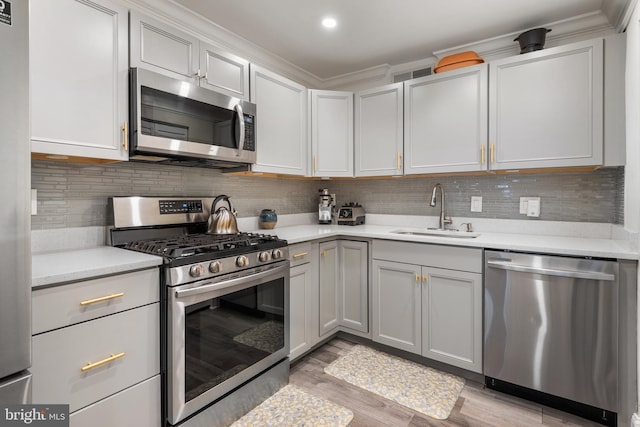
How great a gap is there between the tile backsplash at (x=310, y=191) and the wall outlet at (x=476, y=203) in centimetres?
3

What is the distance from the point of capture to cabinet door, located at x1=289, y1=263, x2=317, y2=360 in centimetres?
224

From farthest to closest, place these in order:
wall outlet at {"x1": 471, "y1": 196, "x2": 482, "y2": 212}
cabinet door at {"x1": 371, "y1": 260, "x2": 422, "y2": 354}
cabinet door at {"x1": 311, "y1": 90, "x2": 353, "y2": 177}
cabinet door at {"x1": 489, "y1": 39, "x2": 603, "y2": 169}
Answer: cabinet door at {"x1": 311, "y1": 90, "x2": 353, "y2": 177}, wall outlet at {"x1": 471, "y1": 196, "x2": 482, "y2": 212}, cabinet door at {"x1": 371, "y1": 260, "x2": 422, "y2": 354}, cabinet door at {"x1": 489, "y1": 39, "x2": 603, "y2": 169}

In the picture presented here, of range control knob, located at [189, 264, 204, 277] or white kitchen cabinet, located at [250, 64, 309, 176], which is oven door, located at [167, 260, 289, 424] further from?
white kitchen cabinet, located at [250, 64, 309, 176]

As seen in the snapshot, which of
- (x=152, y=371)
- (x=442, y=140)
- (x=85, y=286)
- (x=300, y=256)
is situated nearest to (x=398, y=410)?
(x=300, y=256)

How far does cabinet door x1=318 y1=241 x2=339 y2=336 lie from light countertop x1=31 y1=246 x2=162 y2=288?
133cm

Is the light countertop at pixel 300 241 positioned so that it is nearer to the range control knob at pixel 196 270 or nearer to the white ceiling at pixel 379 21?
the range control knob at pixel 196 270

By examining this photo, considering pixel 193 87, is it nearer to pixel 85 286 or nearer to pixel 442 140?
pixel 85 286

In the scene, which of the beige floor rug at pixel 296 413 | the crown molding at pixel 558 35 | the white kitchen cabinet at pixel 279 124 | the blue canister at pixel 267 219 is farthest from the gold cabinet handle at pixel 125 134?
the crown molding at pixel 558 35

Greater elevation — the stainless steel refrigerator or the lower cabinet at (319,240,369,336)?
the stainless steel refrigerator

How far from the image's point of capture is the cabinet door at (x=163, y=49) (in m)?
1.70

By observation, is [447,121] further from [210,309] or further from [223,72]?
[210,309]

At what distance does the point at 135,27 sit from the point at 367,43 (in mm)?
1727

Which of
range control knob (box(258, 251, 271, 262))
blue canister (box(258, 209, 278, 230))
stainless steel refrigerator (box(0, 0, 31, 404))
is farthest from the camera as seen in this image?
blue canister (box(258, 209, 278, 230))

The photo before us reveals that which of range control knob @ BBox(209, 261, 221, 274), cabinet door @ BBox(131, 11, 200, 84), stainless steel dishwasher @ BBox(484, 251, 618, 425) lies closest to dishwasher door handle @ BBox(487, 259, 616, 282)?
stainless steel dishwasher @ BBox(484, 251, 618, 425)
